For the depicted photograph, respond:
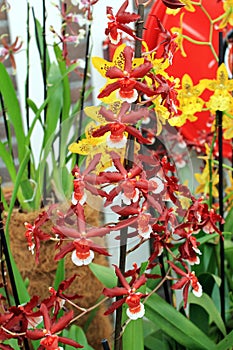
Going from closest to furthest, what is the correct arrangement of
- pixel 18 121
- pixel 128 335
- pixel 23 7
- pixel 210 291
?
pixel 128 335
pixel 210 291
pixel 18 121
pixel 23 7

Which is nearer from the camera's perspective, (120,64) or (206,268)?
(120,64)

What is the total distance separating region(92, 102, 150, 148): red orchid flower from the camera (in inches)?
16.4

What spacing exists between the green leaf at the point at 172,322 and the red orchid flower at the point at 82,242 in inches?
10.2

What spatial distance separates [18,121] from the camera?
0.96 m

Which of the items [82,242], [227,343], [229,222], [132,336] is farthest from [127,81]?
[229,222]

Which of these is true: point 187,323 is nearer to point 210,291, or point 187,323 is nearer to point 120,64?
point 210,291

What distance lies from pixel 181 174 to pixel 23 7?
64cm

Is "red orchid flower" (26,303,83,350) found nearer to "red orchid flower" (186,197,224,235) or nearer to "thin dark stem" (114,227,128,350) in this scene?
"thin dark stem" (114,227,128,350)

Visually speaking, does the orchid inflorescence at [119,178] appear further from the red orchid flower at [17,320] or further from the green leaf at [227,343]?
the green leaf at [227,343]

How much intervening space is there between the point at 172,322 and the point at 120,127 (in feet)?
1.10

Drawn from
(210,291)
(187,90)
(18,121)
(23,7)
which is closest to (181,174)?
(187,90)

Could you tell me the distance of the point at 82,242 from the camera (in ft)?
1.44

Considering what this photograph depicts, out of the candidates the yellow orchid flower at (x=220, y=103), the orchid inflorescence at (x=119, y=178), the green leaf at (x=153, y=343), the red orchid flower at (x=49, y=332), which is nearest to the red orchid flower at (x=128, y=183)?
the orchid inflorescence at (x=119, y=178)

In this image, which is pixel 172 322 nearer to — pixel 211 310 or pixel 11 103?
pixel 211 310
